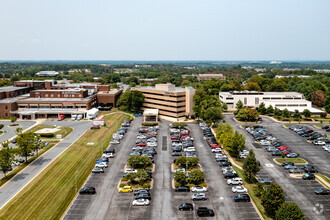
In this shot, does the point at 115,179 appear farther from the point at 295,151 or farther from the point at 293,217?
the point at 295,151

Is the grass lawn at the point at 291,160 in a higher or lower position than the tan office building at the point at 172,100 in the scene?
lower

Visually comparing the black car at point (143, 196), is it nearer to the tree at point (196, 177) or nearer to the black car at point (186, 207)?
the black car at point (186, 207)

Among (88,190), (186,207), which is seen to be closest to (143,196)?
(186,207)

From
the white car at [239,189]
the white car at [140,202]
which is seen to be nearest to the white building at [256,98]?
the white car at [239,189]

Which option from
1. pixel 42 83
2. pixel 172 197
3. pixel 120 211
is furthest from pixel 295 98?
pixel 42 83

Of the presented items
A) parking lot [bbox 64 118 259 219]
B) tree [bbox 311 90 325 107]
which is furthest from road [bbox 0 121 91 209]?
tree [bbox 311 90 325 107]
